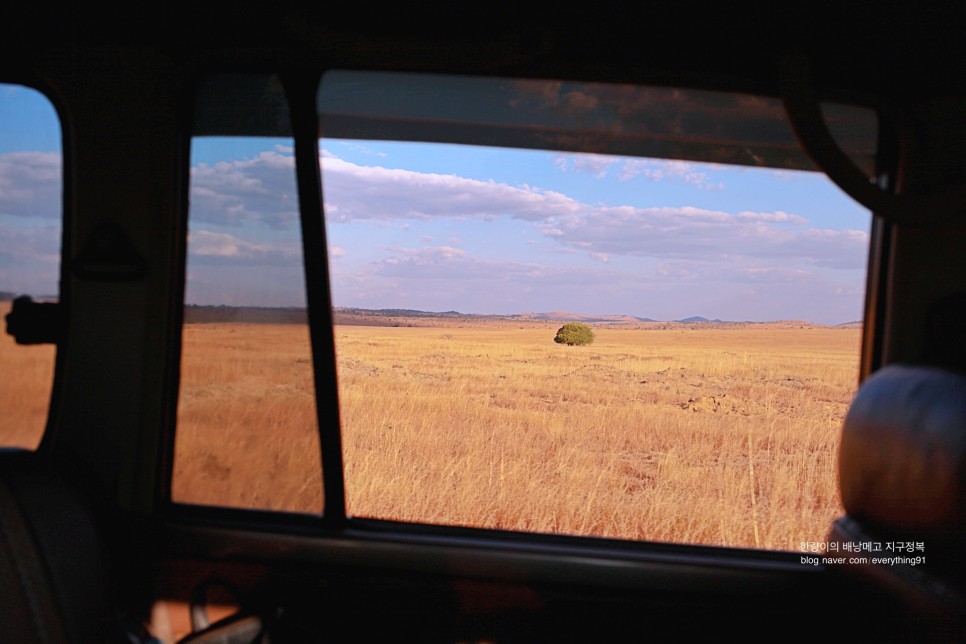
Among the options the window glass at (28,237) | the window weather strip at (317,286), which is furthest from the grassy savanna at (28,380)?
the window weather strip at (317,286)

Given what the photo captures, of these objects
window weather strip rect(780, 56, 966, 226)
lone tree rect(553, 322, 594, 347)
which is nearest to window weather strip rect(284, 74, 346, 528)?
window weather strip rect(780, 56, 966, 226)

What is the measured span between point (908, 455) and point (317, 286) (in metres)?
1.54

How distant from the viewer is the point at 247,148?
207 centimetres

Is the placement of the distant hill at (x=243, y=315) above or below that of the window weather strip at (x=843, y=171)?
below

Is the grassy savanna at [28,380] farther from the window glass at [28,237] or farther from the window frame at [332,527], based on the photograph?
A: the window frame at [332,527]

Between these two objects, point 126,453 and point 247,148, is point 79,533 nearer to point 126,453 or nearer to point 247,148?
point 126,453

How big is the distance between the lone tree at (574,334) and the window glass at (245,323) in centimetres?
156

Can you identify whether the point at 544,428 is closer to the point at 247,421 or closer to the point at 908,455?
the point at 247,421

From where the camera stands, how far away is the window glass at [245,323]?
6.73 feet

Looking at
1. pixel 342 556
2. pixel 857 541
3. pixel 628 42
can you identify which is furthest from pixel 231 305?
pixel 857 541

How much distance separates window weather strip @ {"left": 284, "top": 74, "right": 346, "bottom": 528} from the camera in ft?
6.65

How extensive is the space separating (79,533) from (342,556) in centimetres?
79

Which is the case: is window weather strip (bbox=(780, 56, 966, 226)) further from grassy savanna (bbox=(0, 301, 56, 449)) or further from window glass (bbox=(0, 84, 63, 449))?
grassy savanna (bbox=(0, 301, 56, 449))

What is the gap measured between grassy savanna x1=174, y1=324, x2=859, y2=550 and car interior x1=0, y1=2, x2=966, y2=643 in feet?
0.10
